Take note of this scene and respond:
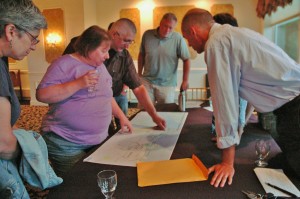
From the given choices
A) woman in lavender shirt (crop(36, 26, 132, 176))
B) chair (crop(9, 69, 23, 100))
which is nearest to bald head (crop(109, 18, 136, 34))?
woman in lavender shirt (crop(36, 26, 132, 176))

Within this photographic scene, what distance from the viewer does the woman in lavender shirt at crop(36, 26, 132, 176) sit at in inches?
51.6

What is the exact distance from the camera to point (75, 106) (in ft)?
4.38

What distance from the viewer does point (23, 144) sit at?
0.88 metres

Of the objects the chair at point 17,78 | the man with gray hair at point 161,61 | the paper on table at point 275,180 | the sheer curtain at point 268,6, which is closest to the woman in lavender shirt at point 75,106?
the paper on table at point 275,180

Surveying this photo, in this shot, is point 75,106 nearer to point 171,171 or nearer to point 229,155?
point 171,171

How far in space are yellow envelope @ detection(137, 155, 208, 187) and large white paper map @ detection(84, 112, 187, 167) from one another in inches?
2.8

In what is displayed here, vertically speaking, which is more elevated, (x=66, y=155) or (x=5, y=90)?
(x=5, y=90)

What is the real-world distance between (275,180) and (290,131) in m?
0.24

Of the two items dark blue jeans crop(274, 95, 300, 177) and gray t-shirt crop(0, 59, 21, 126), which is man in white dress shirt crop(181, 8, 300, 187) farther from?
gray t-shirt crop(0, 59, 21, 126)

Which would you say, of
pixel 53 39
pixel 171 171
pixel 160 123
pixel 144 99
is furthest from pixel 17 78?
pixel 171 171

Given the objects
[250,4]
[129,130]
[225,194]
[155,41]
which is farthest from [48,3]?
[225,194]

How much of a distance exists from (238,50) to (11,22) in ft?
2.65

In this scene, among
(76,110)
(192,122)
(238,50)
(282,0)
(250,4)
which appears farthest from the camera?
(250,4)

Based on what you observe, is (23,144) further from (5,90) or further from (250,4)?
(250,4)
